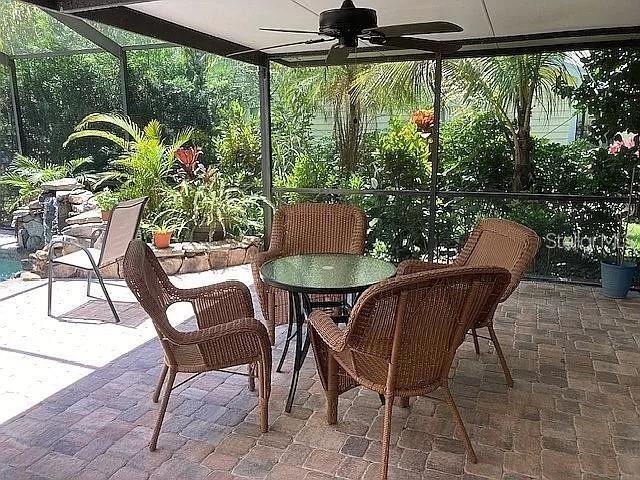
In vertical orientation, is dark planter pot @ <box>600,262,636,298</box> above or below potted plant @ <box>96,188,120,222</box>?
below

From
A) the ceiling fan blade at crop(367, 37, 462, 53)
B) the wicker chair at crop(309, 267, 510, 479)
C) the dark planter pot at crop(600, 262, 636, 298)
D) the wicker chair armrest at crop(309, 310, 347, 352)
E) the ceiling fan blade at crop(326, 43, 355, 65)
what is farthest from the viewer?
the dark planter pot at crop(600, 262, 636, 298)

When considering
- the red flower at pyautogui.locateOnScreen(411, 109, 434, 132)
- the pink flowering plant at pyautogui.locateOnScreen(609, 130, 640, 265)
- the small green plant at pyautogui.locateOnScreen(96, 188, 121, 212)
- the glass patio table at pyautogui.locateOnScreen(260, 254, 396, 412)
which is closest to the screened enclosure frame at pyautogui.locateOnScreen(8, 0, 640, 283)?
the pink flowering plant at pyautogui.locateOnScreen(609, 130, 640, 265)

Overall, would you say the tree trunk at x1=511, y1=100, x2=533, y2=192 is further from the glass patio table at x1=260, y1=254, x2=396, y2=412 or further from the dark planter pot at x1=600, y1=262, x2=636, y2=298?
the glass patio table at x1=260, y1=254, x2=396, y2=412

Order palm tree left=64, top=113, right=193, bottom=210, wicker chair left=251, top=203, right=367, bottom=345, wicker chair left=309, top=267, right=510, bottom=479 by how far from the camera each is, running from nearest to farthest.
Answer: wicker chair left=309, top=267, right=510, bottom=479 → wicker chair left=251, top=203, right=367, bottom=345 → palm tree left=64, top=113, right=193, bottom=210

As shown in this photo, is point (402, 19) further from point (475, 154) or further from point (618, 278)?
point (618, 278)

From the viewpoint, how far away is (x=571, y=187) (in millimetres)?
5152

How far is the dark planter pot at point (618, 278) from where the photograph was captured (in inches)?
183

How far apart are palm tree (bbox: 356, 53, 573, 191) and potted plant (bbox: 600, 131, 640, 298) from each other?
760mm

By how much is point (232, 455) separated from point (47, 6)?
2626 millimetres

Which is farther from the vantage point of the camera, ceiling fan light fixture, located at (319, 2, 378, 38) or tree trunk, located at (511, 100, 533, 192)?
tree trunk, located at (511, 100, 533, 192)

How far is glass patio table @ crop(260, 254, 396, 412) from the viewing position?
8.60ft

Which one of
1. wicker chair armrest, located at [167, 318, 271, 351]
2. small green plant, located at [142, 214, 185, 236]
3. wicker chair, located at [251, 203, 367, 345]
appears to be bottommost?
wicker chair armrest, located at [167, 318, 271, 351]

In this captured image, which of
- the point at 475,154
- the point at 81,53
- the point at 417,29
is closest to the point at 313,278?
the point at 417,29

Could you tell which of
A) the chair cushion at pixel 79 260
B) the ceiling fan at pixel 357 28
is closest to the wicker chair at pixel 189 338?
the ceiling fan at pixel 357 28
